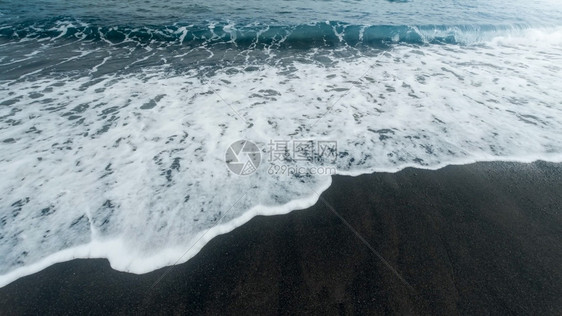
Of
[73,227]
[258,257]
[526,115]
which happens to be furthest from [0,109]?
[526,115]

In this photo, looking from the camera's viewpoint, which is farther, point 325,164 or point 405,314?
point 325,164

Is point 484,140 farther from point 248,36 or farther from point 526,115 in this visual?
point 248,36

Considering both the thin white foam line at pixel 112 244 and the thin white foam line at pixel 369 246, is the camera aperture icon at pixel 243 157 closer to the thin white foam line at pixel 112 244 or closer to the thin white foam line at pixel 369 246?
the thin white foam line at pixel 112 244

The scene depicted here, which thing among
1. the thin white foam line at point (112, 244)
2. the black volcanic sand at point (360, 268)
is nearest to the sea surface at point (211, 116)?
the thin white foam line at point (112, 244)

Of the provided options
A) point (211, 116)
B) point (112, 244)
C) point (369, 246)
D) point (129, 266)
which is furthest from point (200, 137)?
point (369, 246)

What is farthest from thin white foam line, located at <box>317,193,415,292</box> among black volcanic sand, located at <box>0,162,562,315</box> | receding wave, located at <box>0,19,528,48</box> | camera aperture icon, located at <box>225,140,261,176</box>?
receding wave, located at <box>0,19,528,48</box>

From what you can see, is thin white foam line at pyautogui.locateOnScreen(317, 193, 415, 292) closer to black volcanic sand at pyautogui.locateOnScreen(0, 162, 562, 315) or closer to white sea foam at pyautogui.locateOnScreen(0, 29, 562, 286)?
black volcanic sand at pyautogui.locateOnScreen(0, 162, 562, 315)
